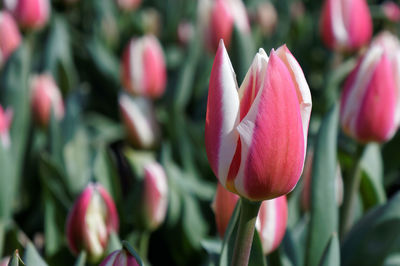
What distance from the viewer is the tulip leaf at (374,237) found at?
2.60ft

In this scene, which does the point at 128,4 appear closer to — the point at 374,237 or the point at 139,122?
the point at 139,122

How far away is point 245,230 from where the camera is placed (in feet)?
1.77

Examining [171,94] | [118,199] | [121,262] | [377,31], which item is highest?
[121,262]

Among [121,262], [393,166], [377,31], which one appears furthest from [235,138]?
[377,31]

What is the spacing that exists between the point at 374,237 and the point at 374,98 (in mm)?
183

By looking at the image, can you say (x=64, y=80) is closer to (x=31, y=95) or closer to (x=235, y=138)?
(x=31, y=95)

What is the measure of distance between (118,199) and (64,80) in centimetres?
66

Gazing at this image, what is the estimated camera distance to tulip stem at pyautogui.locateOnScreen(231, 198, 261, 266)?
1.73 ft

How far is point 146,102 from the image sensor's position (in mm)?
1304

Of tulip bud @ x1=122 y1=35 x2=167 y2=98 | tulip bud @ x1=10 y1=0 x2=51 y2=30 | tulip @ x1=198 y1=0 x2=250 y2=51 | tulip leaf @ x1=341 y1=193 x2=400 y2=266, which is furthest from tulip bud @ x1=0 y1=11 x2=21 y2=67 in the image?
tulip leaf @ x1=341 y1=193 x2=400 y2=266

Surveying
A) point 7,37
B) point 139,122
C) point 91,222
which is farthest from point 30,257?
point 7,37

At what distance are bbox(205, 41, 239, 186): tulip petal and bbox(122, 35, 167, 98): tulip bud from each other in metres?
0.78

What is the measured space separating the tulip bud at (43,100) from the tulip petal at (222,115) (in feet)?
2.64

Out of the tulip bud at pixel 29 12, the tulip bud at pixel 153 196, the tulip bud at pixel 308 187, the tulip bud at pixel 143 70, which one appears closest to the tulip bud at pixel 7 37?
the tulip bud at pixel 29 12
